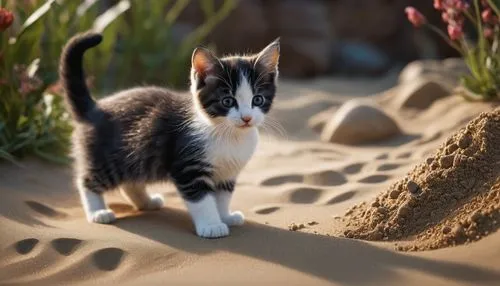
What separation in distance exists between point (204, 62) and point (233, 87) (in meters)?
0.18

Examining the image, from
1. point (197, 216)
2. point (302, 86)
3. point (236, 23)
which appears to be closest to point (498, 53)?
point (197, 216)

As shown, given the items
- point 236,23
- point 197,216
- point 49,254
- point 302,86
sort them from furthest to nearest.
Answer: point 236,23, point 302,86, point 197,216, point 49,254

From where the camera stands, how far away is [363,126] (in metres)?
5.35

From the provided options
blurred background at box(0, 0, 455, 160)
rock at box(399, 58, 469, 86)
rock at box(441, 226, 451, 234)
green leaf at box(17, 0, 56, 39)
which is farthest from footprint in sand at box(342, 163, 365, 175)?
rock at box(399, 58, 469, 86)

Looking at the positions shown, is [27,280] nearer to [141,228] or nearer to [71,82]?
[141,228]

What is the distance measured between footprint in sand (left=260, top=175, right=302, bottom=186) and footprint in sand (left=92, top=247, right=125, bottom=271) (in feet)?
5.10

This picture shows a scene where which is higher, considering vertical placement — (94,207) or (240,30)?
(240,30)

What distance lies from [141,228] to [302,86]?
4.98m

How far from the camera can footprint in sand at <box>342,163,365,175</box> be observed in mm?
4473

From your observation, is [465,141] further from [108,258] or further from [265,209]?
[108,258]

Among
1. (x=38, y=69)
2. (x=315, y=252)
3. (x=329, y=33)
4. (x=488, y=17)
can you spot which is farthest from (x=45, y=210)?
(x=329, y=33)

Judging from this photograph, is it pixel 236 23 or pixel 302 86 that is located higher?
pixel 236 23

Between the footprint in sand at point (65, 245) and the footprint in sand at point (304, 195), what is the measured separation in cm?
133

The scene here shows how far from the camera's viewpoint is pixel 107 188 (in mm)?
3682
